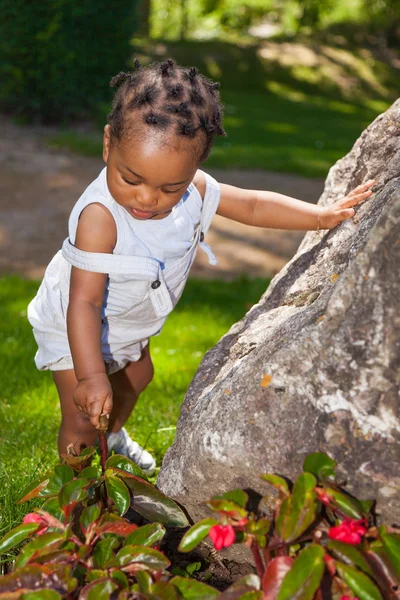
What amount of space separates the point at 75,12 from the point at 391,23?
47.2ft

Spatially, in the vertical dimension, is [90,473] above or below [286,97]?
above

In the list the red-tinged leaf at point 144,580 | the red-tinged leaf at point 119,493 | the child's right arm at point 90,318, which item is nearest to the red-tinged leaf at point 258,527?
the red-tinged leaf at point 144,580

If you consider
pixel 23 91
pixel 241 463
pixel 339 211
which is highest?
pixel 339 211

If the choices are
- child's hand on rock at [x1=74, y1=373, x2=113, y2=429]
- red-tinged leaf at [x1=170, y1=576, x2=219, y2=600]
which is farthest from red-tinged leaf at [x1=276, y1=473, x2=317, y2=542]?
child's hand on rock at [x1=74, y1=373, x2=113, y2=429]

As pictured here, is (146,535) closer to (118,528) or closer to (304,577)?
(118,528)

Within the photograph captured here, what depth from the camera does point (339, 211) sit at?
2.37 meters

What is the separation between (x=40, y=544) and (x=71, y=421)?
3.24 feet

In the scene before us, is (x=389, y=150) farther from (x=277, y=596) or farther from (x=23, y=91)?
(x=23, y=91)

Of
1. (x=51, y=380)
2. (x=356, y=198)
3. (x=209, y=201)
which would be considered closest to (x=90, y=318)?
(x=209, y=201)

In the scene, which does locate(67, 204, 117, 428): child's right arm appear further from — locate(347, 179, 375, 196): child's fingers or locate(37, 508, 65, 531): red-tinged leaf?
locate(347, 179, 375, 196): child's fingers

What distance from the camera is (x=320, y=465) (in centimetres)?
162

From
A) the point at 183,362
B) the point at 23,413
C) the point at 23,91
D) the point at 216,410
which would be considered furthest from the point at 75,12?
the point at 216,410

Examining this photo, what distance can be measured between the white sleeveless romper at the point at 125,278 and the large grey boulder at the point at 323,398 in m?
0.48

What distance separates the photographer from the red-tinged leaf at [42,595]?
1.49 meters
